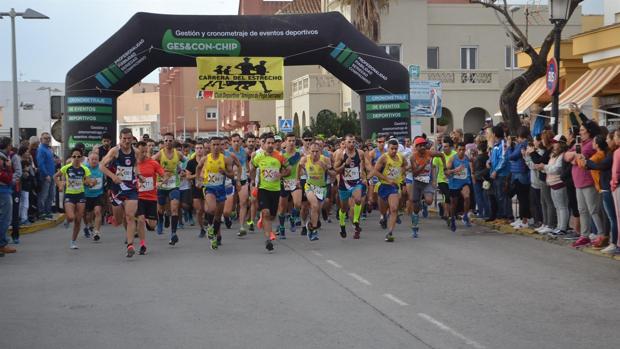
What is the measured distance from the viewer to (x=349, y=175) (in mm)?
17859

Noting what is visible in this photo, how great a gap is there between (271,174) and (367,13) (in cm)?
2703

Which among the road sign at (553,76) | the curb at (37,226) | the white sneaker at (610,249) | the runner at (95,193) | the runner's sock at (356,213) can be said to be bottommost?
the curb at (37,226)

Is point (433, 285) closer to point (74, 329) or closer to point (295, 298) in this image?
point (295, 298)

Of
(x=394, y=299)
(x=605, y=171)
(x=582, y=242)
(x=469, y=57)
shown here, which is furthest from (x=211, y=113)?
(x=394, y=299)

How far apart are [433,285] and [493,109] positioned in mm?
33816

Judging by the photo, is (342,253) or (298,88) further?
(298,88)

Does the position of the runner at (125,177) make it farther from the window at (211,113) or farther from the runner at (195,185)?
the window at (211,113)

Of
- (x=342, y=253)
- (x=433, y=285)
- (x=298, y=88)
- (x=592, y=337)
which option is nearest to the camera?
(x=592, y=337)

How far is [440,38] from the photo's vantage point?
4547cm

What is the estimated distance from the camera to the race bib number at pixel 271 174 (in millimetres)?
16188

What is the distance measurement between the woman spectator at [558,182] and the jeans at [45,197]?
11588 millimetres

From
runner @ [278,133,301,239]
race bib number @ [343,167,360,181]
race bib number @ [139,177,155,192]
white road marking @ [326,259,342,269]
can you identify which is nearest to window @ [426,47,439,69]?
runner @ [278,133,301,239]

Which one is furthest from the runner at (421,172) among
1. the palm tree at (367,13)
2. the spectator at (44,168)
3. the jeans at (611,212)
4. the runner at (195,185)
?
the palm tree at (367,13)

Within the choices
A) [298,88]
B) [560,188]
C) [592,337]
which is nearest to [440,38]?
[298,88]
